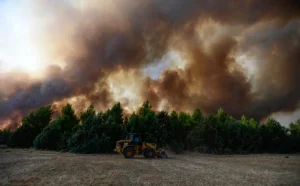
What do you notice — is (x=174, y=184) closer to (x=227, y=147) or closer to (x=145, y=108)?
(x=227, y=147)

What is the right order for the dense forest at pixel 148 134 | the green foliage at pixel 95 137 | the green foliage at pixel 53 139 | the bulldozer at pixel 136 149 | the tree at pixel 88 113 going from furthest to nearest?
the tree at pixel 88 113 < the green foliage at pixel 53 139 < the dense forest at pixel 148 134 < the green foliage at pixel 95 137 < the bulldozer at pixel 136 149

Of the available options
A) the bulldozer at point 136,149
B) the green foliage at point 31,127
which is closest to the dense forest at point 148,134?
the green foliage at point 31,127

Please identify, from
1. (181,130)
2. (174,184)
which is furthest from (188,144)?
(174,184)

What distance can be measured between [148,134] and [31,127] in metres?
33.8

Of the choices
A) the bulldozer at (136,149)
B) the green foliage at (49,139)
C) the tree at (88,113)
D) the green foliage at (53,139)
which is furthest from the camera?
the tree at (88,113)

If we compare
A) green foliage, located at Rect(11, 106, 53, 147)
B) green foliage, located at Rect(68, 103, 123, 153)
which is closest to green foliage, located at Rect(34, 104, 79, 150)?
green foliage, located at Rect(68, 103, 123, 153)

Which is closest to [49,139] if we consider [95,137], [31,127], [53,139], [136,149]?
[53,139]

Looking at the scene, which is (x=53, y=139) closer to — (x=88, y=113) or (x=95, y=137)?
(x=95, y=137)

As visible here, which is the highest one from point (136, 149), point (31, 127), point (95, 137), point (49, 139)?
point (31, 127)

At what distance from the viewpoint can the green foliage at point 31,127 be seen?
191 feet

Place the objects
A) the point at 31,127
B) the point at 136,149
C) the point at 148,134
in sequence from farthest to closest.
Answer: the point at 31,127 → the point at 148,134 → the point at 136,149

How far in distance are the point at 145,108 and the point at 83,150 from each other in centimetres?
2872

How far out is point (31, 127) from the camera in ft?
201

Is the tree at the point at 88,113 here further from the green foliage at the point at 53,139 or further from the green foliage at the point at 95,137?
the green foliage at the point at 95,137
